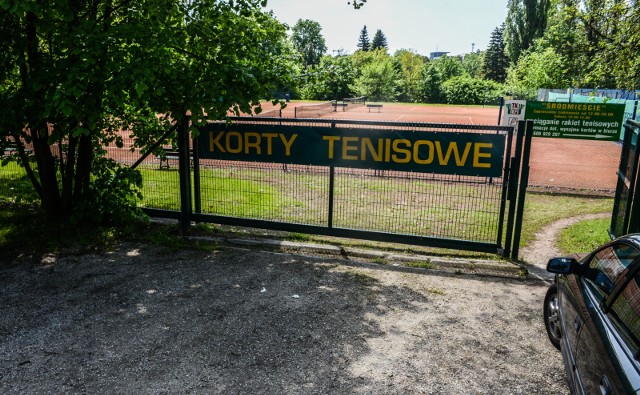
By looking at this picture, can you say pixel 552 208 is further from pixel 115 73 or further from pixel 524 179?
pixel 115 73

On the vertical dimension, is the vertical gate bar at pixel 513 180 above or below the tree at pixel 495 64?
below

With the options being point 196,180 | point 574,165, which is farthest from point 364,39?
point 196,180

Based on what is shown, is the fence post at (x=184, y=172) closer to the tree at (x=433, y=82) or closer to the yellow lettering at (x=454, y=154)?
the yellow lettering at (x=454, y=154)

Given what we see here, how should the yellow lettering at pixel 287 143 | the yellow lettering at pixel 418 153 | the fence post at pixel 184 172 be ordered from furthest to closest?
the fence post at pixel 184 172
the yellow lettering at pixel 287 143
the yellow lettering at pixel 418 153

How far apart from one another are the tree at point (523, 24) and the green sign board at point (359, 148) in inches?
2821

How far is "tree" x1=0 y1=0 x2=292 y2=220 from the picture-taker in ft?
19.5

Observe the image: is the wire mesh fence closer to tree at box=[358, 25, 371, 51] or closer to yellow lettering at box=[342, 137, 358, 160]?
yellow lettering at box=[342, 137, 358, 160]

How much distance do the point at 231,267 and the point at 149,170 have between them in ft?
12.8

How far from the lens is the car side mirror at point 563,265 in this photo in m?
4.09

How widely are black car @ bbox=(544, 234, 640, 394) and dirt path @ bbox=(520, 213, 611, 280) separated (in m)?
2.40

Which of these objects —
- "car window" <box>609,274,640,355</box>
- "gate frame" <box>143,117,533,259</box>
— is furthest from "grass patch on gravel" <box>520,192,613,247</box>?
"car window" <box>609,274,640,355</box>

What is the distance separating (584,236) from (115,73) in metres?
7.51

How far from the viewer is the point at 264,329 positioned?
16.7 ft

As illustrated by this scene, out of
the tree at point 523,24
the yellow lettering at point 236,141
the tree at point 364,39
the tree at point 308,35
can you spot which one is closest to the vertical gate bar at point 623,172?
the yellow lettering at point 236,141
